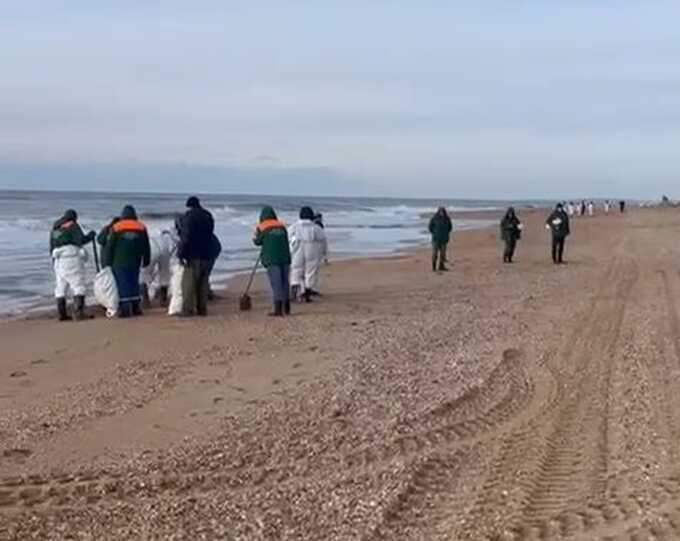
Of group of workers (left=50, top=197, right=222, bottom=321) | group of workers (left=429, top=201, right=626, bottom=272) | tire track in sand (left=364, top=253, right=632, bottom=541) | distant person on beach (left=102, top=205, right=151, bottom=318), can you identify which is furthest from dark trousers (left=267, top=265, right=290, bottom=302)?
group of workers (left=429, top=201, right=626, bottom=272)

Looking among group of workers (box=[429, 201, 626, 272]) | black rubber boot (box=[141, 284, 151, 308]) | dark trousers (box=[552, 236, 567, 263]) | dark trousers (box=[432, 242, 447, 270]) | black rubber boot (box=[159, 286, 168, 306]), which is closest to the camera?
black rubber boot (box=[141, 284, 151, 308])

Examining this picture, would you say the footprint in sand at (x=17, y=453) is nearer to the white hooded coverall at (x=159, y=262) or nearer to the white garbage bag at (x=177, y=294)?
the white garbage bag at (x=177, y=294)

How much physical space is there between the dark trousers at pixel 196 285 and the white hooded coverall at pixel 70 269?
4.88ft

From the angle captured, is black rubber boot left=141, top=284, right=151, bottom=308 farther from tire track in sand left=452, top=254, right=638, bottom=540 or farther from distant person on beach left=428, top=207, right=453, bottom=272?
distant person on beach left=428, top=207, right=453, bottom=272

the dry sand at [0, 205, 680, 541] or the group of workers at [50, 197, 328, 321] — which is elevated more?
the group of workers at [50, 197, 328, 321]

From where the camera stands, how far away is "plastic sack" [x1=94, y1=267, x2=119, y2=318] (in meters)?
16.3

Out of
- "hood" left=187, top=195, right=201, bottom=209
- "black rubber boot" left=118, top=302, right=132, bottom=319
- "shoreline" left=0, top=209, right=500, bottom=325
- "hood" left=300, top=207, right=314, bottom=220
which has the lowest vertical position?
"shoreline" left=0, top=209, right=500, bottom=325

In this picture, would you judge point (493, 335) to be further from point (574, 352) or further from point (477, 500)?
point (477, 500)

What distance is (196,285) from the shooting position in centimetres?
1645

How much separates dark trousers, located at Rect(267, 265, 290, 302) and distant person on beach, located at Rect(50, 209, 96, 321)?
8.97 feet

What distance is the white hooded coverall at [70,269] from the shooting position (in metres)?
16.1

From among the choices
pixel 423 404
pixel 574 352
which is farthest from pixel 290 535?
pixel 574 352

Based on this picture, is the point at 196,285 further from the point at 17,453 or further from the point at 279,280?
the point at 17,453

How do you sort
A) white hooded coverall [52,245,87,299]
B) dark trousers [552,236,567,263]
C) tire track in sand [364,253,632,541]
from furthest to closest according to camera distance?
dark trousers [552,236,567,263] < white hooded coverall [52,245,87,299] < tire track in sand [364,253,632,541]
